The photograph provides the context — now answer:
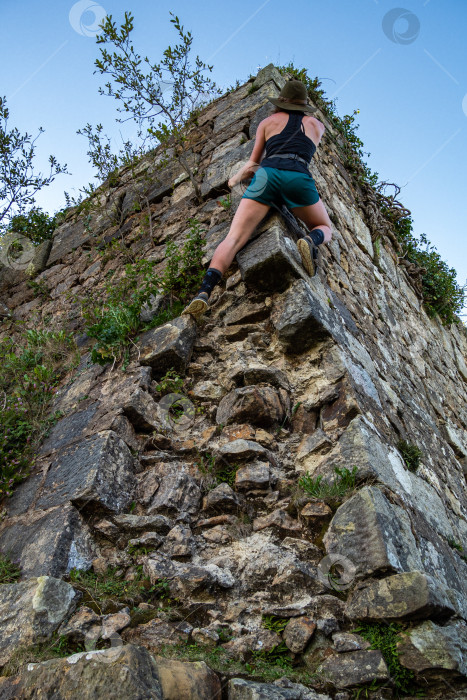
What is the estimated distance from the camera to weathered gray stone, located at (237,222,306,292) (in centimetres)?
270

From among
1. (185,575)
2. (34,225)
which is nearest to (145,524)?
(185,575)

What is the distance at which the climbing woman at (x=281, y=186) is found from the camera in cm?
288

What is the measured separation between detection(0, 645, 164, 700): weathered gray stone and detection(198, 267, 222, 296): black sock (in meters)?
1.87

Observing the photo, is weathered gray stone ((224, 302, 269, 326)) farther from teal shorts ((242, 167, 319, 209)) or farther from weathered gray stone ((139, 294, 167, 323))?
teal shorts ((242, 167, 319, 209))

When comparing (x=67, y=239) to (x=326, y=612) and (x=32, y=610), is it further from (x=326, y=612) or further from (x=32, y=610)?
(x=326, y=612)

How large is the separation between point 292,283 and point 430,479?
54.4 inches

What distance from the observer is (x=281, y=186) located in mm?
2945

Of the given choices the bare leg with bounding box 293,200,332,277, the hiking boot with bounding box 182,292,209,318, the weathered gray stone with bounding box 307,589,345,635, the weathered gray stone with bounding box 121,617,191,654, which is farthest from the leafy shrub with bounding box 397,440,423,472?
the weathered gray stone with bounding box 121,617,191,654

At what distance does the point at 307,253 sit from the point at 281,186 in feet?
1.50

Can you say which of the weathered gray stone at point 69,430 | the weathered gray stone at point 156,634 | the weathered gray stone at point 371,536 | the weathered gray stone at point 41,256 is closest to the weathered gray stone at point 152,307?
the weathered gray stone at point 69,430

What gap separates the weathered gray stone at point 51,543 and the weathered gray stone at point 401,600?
0.94 meters

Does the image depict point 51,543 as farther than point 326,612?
Yes

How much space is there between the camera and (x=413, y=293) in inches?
238

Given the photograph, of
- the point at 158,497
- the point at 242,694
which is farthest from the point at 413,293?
the point at 242,694
